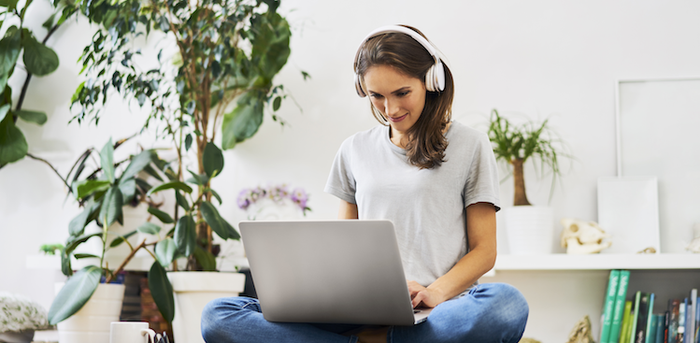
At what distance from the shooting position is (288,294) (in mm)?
997

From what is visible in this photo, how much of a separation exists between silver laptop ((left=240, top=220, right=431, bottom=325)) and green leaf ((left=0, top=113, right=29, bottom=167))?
1.79 m

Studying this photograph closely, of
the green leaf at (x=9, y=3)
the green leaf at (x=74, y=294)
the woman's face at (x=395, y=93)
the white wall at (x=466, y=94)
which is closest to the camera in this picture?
the woman's face at (x=395, y=93)

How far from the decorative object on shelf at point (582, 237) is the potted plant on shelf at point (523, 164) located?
5 centimetres

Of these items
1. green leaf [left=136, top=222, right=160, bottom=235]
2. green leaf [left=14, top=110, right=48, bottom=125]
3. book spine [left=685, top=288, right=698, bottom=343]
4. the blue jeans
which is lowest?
book spine [left=685, top=288, right=698, bottom=343]

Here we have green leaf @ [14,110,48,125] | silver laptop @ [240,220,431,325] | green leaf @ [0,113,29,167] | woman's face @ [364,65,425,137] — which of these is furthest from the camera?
green leaf @ [14,110,48,125]

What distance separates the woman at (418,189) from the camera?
3.55ft

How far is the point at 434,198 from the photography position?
1.20 metres

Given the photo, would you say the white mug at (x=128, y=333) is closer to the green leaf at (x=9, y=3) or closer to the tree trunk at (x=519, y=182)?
the tree trunk at (x=519, y=182)

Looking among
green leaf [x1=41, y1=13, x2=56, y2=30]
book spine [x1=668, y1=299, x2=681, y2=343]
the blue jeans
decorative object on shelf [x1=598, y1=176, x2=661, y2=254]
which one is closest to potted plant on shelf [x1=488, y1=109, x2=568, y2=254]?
decorative object on shelf [x1=598, y1=176, x2=661, y2=254]

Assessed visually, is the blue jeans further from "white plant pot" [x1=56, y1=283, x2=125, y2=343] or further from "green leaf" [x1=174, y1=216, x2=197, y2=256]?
Answer: "white plant pot" [x1=56, y1=283, x2=125, y2=343]

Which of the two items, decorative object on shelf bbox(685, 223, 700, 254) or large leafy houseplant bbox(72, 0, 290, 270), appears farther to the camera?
large leafy houseplant bbox(72, 0, 290, 270)

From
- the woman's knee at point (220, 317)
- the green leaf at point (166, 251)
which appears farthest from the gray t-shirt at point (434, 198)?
the green leaf at point (166, 251)

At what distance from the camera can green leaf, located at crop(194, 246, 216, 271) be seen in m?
1.94

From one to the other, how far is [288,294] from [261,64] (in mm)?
1386
